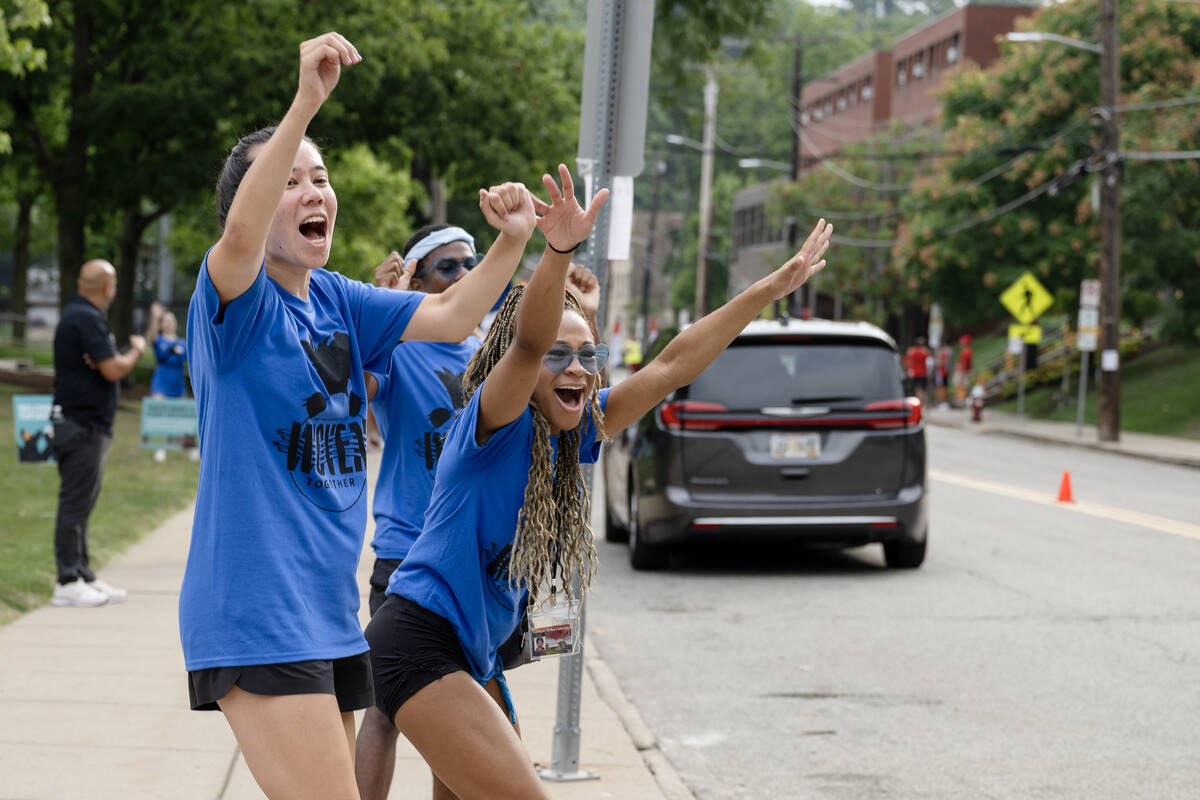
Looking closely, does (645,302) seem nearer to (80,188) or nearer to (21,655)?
(80,188)

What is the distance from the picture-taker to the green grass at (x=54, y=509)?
950cm

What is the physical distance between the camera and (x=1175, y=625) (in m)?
9.43

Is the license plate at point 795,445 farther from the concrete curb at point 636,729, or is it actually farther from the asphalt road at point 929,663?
the concrete curb at point 636,729

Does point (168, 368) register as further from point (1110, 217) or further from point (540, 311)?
point (1110, 217)

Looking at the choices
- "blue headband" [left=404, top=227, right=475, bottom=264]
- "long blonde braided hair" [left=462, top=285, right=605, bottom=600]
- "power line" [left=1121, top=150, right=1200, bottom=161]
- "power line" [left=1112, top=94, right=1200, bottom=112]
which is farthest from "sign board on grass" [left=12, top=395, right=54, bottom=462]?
"power line" [left=1112, top=94, right=1200, bottom=112]

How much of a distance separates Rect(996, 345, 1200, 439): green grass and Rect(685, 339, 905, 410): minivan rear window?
71.2 ft

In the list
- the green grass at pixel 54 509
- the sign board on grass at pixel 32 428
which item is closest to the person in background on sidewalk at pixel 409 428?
the green grass at pixel 54 509

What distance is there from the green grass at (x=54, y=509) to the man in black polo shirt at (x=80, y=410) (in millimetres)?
350

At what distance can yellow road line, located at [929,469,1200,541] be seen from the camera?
578 inches

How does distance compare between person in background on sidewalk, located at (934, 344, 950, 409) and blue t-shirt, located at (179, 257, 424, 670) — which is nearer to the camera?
blue t-shirt, located at (179, 257, 424, 670)

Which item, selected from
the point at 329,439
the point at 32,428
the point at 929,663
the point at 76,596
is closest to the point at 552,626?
the point at 329,439

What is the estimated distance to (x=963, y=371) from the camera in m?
44.6

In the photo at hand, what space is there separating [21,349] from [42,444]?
3918cm

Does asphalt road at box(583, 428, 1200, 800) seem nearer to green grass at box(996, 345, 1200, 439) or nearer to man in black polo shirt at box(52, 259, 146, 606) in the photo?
man in black polo shirt at box(52, 259, 146, 606)
